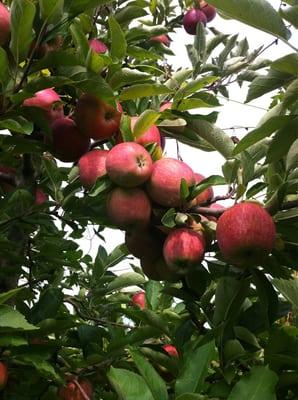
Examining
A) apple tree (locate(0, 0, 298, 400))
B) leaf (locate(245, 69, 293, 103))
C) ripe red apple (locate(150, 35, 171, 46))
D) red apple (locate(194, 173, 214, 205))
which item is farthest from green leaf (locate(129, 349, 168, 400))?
ripe red apple (locate(150, 35, 171, 46))

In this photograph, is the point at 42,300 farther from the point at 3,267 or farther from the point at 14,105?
the point at 14,105

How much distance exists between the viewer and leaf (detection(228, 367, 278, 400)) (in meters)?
1.10

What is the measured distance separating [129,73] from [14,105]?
0.95 feet

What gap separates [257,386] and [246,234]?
0.94 ft

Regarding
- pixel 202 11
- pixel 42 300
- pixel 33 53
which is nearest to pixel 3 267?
pixel 42 300

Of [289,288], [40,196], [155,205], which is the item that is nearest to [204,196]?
[155,205]

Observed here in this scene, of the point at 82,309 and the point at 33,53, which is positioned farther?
the point at 82,309

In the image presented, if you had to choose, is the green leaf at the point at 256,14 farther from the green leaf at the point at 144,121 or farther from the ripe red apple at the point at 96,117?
the ripe red apple at the point at 96,117

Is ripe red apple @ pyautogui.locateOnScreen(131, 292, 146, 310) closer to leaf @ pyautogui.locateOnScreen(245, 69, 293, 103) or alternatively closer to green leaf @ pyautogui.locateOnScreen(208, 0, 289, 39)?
leaf @ pyautogui.locateOnScreen(245, 69, 293, 103)

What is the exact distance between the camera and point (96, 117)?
1.44 m

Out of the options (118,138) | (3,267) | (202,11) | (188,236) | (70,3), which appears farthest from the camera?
(202,11)

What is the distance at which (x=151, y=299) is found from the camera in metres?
2.06

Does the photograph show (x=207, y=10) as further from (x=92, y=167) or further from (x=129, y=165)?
(x=129, y=165)

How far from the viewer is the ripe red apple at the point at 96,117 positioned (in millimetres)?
1438
